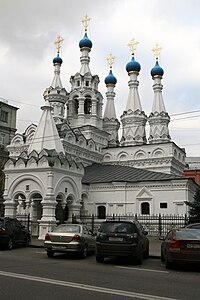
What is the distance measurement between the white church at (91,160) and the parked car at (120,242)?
10.3m

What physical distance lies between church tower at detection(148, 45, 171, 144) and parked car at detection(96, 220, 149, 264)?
113 feet

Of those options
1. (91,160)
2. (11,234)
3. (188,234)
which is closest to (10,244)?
(11,234)

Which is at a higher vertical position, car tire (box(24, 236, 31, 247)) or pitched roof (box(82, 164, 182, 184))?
pitched roof (box(82, 164, 182, 184))

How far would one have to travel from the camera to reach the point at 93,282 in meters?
8.20

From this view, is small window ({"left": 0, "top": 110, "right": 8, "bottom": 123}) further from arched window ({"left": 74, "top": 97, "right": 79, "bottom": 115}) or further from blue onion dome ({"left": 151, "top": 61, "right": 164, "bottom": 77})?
blue onion dome ({"left": 151, "top": 61, "right": 164, "bottom": 77})

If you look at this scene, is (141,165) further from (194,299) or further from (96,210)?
(194,299)

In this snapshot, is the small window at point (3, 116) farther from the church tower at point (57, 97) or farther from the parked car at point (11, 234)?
the parked car at point (11, 234)

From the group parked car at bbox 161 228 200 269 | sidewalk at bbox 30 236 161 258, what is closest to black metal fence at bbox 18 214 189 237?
sidewalk at bbox 30 236 161 258

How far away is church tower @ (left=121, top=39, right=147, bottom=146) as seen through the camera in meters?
45.9

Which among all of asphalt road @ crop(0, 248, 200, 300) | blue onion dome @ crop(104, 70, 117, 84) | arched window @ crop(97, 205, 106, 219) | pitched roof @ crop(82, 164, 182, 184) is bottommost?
asphalt road @ crop(0, 248, 200, 300)

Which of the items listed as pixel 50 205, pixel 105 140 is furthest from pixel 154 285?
pixel 105 140

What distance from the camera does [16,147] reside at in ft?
123

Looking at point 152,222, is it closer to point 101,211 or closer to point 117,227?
point 101,211

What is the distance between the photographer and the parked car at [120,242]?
11703 mm
